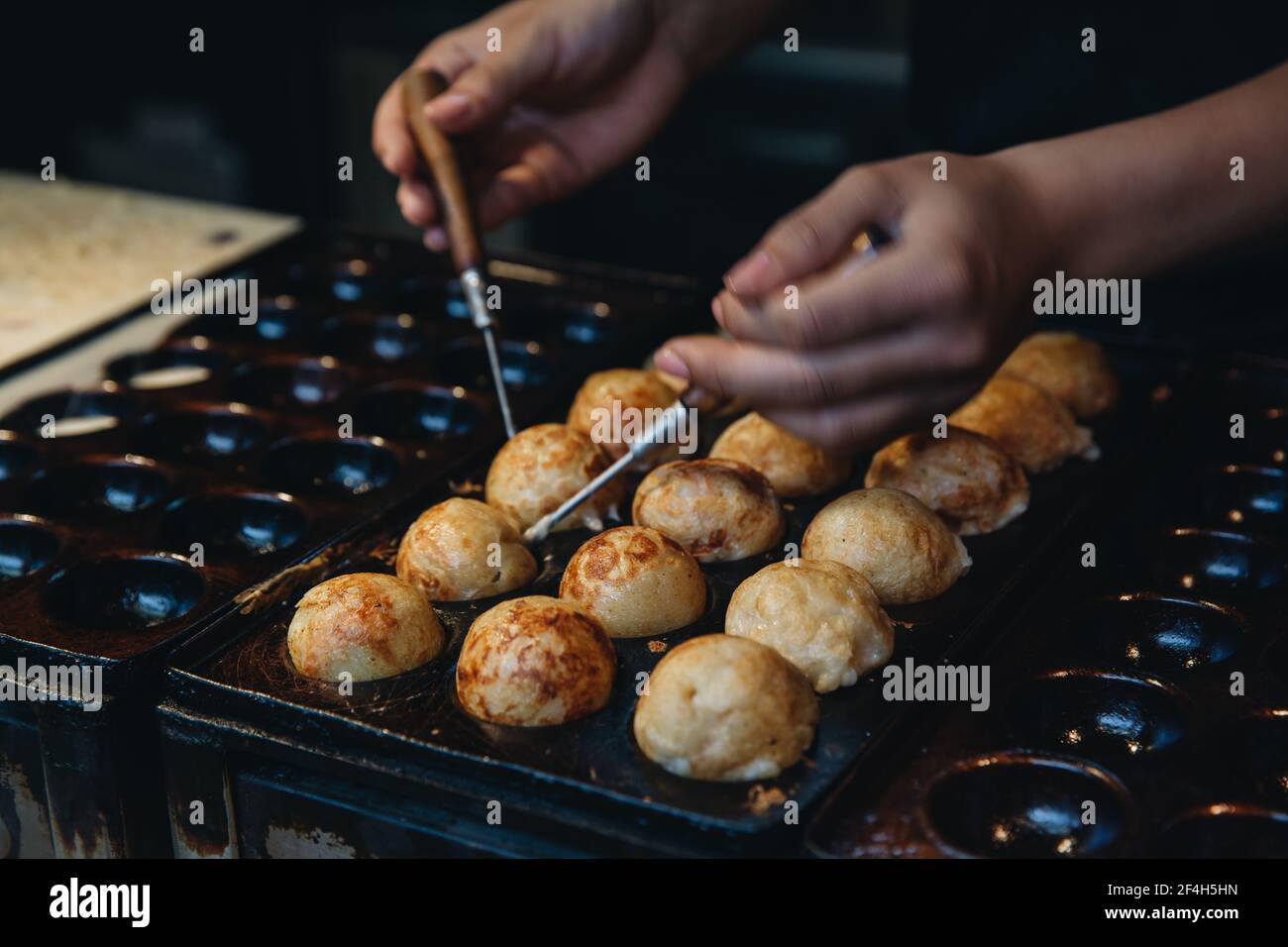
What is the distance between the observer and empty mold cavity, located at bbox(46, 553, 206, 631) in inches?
81.5

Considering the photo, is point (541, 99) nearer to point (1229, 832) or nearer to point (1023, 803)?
point (1023, 803)

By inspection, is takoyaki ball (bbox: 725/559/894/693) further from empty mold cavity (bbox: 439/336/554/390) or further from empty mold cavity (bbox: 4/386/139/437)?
empty mold cavity (bbox: 4/386/139/437)

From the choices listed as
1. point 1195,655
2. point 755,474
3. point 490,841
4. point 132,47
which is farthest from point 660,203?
point 490,841

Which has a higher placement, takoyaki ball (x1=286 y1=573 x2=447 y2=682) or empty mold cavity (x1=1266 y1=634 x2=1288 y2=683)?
takoyaki ball (x1=286 y1=573 x2=447 y2=682)

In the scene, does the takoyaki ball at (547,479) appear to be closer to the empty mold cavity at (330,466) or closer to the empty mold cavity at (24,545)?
the empty mold cavity at (330,466)

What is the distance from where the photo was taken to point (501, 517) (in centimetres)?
211

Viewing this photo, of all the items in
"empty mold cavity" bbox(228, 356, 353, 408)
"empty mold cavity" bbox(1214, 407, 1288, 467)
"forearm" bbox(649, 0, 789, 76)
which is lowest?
"empty mold cavity" bbox(1214, 407, 1288, 467)

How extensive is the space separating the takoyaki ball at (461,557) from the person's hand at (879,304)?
0.43 m

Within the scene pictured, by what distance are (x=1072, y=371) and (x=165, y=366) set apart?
1849mm

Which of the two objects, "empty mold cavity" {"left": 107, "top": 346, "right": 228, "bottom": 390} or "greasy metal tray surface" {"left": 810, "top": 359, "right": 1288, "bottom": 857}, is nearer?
"greasy metal tray surface" {"left": 810, "top": 359, "right": 1288, "bottom": 857}

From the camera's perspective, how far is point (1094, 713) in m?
1.85

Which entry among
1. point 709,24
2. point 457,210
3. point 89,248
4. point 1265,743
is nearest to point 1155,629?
point 1265,743

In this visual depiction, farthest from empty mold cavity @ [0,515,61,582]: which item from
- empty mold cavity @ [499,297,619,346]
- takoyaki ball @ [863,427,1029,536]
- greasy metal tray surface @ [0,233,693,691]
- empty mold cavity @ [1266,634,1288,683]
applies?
empty mold cavity @ [1266,634,1288,683]
